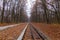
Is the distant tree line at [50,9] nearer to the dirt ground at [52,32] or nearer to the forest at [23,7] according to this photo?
the forest at [23,7]

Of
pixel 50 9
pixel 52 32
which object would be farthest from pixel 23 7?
pixel 52 32

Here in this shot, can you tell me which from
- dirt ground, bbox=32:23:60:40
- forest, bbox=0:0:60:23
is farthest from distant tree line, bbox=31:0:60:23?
dirt ground, bbox=32:23:60:40

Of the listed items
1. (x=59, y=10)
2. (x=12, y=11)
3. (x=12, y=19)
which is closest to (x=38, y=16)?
(x=12, y=19)

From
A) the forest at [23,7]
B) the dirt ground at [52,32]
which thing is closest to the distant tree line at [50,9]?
the forest at [23,7]

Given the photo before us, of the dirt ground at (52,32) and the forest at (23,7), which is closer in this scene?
the dirt ground at (52,32)

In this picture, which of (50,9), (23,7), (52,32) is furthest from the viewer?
(23,7)

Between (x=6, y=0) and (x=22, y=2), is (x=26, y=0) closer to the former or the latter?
(x=22, y=2)

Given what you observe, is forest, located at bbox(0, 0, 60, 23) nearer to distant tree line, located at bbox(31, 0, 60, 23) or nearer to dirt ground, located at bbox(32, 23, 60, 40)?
distant tree line, located at bbox(31, 0, 60, 23)

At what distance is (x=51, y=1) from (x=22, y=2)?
2111cm

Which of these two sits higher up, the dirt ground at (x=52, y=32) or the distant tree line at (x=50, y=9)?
the distant tree line at (x=50, y=9)

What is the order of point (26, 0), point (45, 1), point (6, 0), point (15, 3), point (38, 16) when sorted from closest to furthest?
point (45, 1), point (6, 0), point (26, 0), point (15, 3), point (38, 16)

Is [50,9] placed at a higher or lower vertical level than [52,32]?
higher

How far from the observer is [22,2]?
200ft

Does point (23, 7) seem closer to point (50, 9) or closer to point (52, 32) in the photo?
point (50, 9)
